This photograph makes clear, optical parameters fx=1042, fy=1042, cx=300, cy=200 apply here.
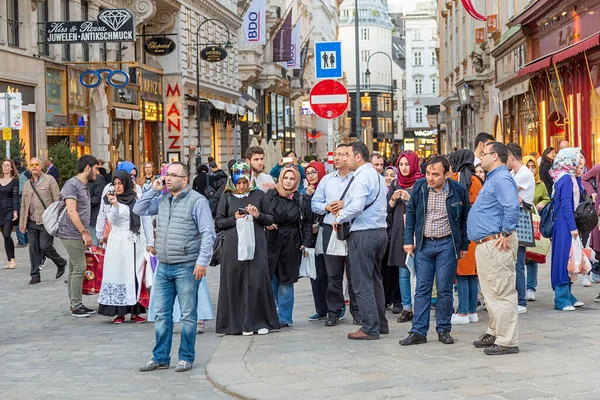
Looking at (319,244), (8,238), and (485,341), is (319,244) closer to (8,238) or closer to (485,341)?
(485,341)

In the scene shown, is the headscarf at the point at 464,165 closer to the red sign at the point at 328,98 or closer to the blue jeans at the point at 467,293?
the blue jeans at the point at 467,293

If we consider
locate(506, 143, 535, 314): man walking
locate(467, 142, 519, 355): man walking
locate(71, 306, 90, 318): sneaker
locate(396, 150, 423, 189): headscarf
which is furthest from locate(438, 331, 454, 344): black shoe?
locate(71, 306, 90, 318): sneaker

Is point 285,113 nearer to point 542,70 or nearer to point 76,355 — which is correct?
point 542,70

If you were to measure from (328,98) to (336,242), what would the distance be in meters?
6.80

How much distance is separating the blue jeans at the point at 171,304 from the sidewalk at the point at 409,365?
303mm

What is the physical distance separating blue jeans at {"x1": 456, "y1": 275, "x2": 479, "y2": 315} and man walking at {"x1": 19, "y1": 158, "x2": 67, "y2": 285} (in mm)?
7192

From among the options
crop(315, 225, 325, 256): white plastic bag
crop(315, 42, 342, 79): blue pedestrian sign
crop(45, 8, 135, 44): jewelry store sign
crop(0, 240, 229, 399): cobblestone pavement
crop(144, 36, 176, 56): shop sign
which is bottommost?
crop(0, 240, 229, 399): cobblestone pavement

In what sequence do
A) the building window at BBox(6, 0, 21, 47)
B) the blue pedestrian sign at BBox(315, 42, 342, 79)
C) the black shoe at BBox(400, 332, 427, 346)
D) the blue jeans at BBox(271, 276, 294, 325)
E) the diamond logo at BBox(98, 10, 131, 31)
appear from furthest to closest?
the diamond logo at BBox(98, 10, 131, 31) → the building window at BBox(6, 0, 21, 47) → the blue pedestrian sign at BBox(315, 42, 342, 79) → the blue jeans at BBox(271, 276, 294, 325) → the black shoe at BBox(400, 332, 427, 346)

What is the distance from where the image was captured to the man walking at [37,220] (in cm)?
1575

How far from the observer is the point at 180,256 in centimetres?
893

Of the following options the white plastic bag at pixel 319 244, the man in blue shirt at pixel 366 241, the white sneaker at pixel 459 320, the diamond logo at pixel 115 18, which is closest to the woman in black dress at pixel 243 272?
the white plastic bag at pixel 319 244

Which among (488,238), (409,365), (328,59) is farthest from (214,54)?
(409,365)

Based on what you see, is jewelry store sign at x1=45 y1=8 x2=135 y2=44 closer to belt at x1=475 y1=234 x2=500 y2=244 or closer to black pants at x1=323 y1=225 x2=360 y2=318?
black pants at x1=323 y1=225 x2=360 y2=318

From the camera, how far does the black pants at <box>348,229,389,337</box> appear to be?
10117 mm
